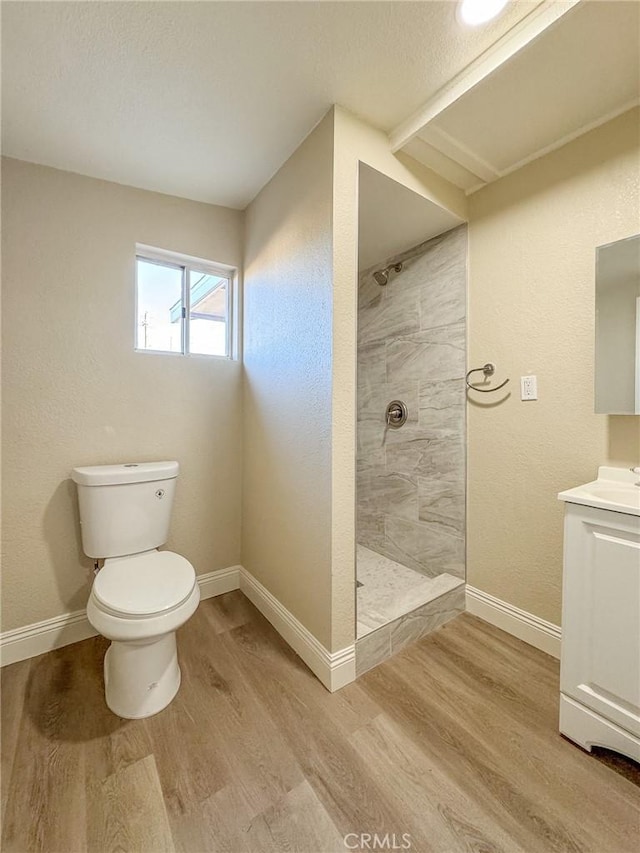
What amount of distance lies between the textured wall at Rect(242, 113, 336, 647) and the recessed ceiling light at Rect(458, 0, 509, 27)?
1.72 feet

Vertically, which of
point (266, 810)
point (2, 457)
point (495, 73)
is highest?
point (495, 73)

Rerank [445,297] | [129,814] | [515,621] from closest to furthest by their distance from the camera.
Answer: [129,814], [515,621], [445,297]

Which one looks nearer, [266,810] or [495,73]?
[266,810]

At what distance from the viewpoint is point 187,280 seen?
2.13 m

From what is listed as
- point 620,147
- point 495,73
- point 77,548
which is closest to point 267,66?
point 495,73

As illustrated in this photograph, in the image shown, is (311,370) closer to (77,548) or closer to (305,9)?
(305,9)

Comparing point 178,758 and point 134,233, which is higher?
point 134,233

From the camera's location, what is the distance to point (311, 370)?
1.54 metres

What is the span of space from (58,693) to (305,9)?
101 inches

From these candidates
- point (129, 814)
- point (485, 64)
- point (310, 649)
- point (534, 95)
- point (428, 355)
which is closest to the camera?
point (129, 814)

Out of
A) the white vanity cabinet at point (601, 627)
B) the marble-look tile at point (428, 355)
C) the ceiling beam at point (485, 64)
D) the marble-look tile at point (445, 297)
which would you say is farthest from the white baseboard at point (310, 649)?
the ceiling beam at point (485, 64)

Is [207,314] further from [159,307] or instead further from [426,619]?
[426,619]

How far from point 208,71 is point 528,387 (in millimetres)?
1808

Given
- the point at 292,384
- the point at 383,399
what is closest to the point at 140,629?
the point at 292,384
